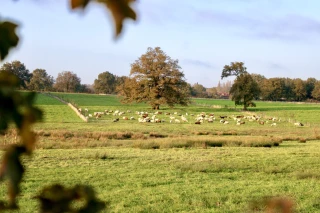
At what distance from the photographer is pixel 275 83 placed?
106125mm

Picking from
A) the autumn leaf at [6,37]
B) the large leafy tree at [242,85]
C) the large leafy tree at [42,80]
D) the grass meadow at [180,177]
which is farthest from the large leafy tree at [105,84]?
the autumn leaf at [6,37]

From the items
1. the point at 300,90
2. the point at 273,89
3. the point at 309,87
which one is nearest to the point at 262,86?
the point at 273,89

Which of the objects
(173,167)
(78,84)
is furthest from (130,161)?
(78,84)

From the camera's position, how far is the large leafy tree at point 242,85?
185ft

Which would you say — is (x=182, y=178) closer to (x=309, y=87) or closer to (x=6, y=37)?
(x=6, y=37)

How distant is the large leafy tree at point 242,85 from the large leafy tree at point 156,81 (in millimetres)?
7323

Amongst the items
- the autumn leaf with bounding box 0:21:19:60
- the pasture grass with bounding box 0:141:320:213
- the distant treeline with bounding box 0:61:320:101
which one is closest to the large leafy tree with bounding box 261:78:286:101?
the distant treeline with bounding box 0:61:320:101

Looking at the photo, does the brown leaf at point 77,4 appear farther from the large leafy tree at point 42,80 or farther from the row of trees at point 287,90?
the row of trees at point 287,90

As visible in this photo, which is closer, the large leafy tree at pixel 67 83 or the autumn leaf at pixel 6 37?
the autumn leaf at pixel 6 37

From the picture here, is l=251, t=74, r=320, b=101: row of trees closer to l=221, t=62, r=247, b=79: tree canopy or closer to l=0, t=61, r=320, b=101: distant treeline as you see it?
l=0, t=61, r=320, b=101: distant treeline

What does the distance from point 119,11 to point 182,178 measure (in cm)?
1007

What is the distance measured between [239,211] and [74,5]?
23.6ft

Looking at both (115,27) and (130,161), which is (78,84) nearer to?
(130,161)

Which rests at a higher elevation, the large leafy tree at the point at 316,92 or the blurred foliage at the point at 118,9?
the large leafy tree at the point at 316,92
